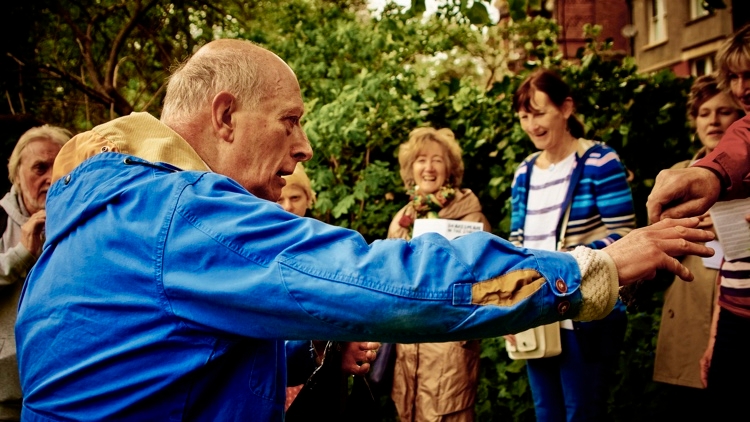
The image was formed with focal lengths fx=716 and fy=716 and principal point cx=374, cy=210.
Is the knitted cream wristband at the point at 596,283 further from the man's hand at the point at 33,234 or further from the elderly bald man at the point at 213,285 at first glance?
the man's hand at the point at 33,234

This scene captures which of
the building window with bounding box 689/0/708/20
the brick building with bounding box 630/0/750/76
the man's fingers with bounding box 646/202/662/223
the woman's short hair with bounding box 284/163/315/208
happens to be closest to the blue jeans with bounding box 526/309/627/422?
the man's fingers with bounding box 646/202/662/223

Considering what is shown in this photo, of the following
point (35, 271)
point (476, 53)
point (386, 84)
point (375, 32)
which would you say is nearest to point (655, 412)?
point (386, 84)

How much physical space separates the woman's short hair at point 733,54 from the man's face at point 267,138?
2.16 m

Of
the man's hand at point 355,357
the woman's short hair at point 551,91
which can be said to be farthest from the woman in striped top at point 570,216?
the man's hand at point 355,357

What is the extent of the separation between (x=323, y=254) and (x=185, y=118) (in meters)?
0.77

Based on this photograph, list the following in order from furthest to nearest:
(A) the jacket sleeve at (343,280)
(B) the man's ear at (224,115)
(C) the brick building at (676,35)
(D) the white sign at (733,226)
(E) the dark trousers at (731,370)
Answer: (C) the brick building at (676,35)
(E) the dark trousers at (731,370)
(D) the white sign at (733,226)
(B) the man's ear at (224,115)
(A) the jacket sleeve at (343,280)

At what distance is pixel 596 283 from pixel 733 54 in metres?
A: 2.21

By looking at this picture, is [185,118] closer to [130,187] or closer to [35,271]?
[130,187]

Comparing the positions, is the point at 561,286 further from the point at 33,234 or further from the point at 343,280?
the point at 33,234

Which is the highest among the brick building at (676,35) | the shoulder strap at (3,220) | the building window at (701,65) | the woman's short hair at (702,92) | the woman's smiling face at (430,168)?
the brick building at (676,35)

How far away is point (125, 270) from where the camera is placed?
1589mm

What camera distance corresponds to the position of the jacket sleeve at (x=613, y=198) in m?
3.89

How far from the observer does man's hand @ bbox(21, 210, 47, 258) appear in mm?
3574

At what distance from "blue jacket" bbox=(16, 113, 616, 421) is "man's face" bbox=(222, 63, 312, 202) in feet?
1.13
